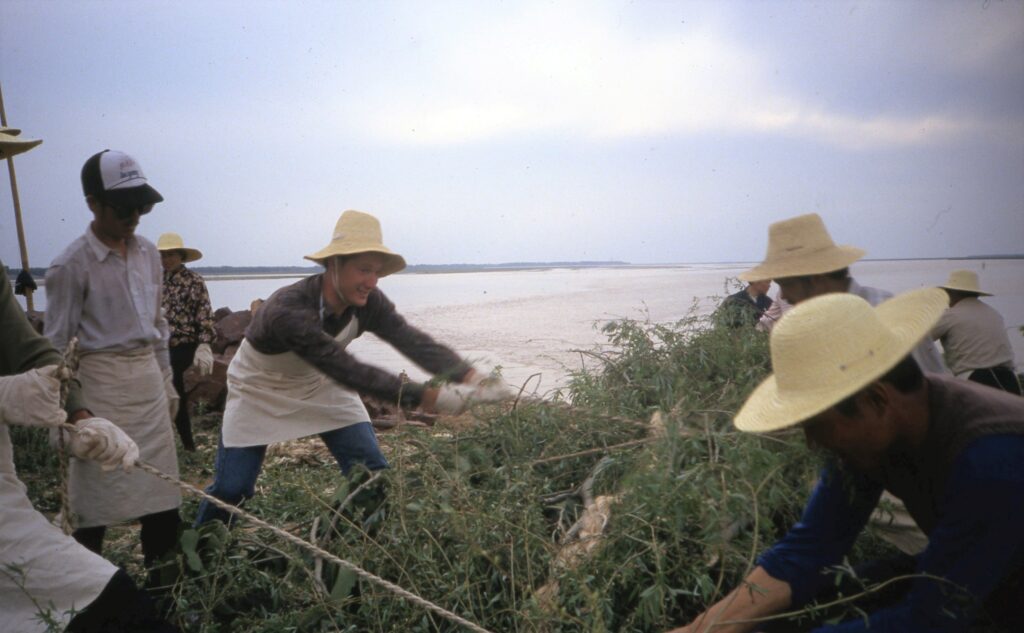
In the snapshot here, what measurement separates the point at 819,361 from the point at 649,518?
79 cm

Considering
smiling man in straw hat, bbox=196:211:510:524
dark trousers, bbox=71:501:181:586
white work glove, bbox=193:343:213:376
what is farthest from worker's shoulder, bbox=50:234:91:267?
white work glove, bbox=193:343:213:376

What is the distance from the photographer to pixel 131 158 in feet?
9.55

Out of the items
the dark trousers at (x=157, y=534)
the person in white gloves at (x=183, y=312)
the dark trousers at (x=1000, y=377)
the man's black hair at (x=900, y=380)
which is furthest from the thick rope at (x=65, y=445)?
the dark trousers at (x=1000, y=377)

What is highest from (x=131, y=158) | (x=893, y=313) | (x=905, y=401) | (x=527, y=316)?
(x=131, y=158)

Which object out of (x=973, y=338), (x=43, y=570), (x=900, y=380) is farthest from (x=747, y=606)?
(x=973, y=338)

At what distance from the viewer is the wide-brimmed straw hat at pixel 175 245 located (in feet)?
19.1

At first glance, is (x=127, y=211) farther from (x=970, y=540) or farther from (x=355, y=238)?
(x=970, y=540)

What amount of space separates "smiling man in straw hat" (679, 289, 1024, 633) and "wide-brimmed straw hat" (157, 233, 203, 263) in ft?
17.4

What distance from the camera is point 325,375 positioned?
10.2 feet

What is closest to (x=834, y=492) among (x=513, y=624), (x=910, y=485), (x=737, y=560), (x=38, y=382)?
(x=910, y=485)

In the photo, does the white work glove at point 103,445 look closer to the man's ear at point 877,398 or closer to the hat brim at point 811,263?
the man's ear at point 877,398

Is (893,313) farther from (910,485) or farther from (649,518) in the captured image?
(649,518)

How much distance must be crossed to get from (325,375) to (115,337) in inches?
33.0

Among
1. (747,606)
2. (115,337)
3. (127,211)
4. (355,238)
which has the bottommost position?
(747,606)
